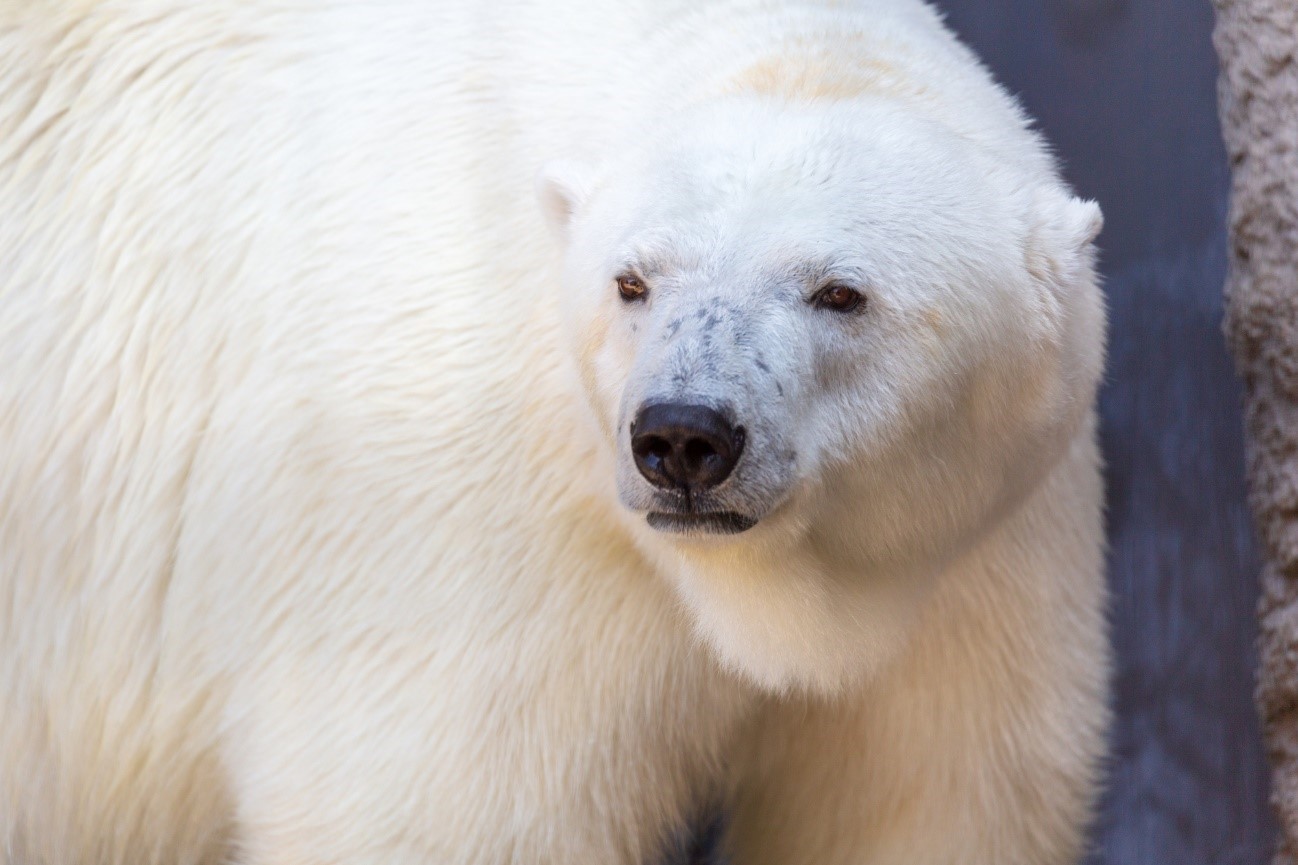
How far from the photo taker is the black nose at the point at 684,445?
1.72m

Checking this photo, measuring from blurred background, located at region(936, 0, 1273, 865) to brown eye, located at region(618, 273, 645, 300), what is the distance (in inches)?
59.4

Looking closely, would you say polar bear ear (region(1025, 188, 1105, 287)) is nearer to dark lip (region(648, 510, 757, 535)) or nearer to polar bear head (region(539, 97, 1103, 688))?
polar bear head (region(539, 97, 1103, 688))

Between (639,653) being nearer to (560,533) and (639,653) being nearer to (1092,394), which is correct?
(560,533)

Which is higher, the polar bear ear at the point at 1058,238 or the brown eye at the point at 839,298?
the polar bear ear at the point at 1058,238

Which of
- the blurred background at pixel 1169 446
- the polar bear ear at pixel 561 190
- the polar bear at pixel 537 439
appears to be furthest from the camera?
the blurred background at pixel 1169 446

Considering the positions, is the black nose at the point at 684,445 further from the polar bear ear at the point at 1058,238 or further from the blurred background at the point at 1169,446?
the blurred background at the point at 1169,446

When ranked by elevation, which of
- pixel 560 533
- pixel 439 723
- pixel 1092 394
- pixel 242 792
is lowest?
pixel 242 792

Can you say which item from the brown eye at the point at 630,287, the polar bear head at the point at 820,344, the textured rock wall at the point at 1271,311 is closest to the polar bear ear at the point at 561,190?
the polar bear head at the point at 820,344

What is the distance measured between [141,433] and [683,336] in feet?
3.77

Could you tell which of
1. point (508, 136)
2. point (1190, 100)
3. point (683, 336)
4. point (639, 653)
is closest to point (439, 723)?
point (639, 653)

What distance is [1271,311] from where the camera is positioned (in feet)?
9.16

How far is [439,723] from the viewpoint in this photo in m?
2.19

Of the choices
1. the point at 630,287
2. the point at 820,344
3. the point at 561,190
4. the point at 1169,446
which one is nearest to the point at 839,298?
the point at 820,344

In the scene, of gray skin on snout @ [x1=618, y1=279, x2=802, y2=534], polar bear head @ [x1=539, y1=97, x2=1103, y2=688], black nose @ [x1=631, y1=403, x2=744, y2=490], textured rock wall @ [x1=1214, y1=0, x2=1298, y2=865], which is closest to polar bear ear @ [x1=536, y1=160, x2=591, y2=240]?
polar bear head @ [x1=539, y1=97, x2=1103, y2=688]
